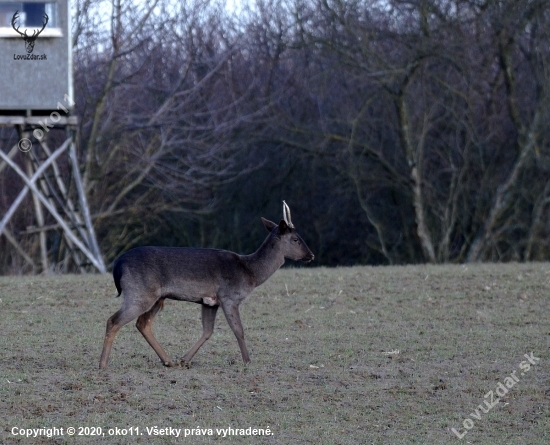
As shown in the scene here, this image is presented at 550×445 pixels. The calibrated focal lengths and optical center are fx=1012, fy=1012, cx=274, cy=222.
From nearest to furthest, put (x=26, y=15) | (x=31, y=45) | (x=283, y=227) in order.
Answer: (x=283, y=227)
(x=26, y=15)
(x=31, y=45)

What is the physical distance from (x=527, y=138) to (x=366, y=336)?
1393 cm

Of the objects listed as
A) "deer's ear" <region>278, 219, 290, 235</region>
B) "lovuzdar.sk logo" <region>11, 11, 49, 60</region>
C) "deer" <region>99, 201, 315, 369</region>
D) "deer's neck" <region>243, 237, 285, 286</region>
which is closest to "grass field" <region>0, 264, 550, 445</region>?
"deer" <region>99, 201, 315, 369</region>

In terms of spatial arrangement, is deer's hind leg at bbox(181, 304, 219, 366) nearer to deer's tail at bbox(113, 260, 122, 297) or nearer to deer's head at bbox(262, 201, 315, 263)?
deer's tail at bbox(113, 260, 122, 297)

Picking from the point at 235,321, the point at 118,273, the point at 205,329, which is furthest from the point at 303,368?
the point at 118,273

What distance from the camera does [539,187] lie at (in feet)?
83.1

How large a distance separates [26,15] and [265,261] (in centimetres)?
957

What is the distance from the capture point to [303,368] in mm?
9859

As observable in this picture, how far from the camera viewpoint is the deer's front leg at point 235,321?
986 centimetres

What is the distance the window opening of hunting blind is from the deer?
944 cm

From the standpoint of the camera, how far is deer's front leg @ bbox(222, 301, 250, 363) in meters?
9.86

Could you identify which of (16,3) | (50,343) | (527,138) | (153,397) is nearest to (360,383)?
(153,397)

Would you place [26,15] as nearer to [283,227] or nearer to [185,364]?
[283,227]

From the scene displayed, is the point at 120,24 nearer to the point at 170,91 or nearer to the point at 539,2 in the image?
the point at 170,91

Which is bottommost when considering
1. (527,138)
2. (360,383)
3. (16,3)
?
(360,383)
